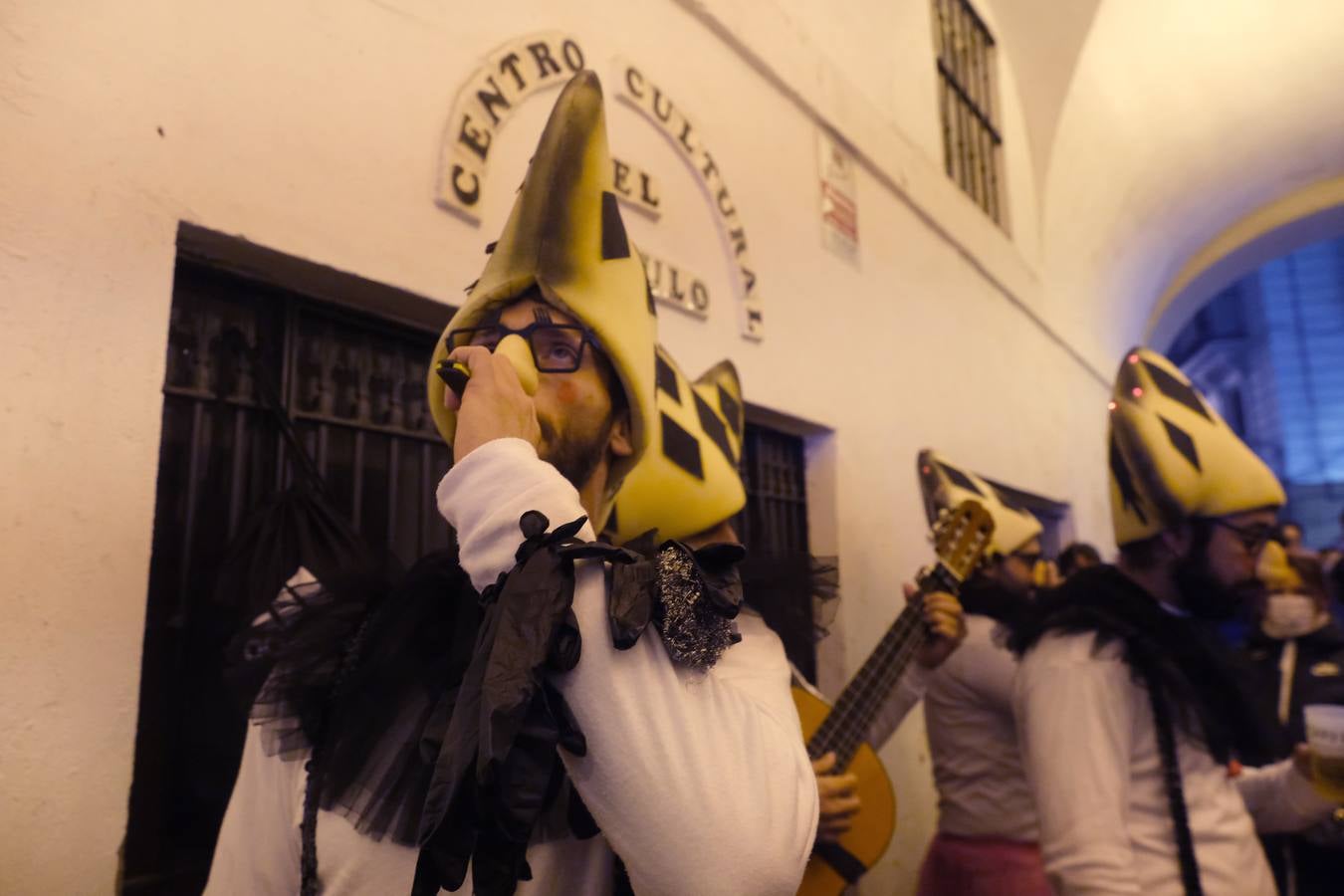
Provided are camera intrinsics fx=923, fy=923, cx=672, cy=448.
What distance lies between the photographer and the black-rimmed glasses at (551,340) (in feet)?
3.88

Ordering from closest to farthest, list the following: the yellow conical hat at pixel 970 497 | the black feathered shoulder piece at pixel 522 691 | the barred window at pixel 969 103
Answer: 1. the black feathered shoulder piece at pixel 522 691
2. the yellow conical hat at pixel 970 497
3. the barred window at pixel 969 103

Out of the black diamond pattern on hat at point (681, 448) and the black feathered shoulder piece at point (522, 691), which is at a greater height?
the black diamond pattern on hat at point (681, 448)

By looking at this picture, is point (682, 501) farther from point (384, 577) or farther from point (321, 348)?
point (321, 348)

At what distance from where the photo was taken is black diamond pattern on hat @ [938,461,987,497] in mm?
3053

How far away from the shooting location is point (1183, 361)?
15984mm

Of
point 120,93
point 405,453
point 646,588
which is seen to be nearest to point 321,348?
point 405,453

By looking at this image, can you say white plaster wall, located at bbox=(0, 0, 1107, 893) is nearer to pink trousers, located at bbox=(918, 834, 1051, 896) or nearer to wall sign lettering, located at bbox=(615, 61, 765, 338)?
wall sign lettering, located at bbox=(615, 61, 765, 338)

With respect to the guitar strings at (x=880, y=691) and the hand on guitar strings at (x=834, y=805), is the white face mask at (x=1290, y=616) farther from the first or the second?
the hand on guitar strings at (x=834, y=805)

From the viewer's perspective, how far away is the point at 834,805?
1.53 m

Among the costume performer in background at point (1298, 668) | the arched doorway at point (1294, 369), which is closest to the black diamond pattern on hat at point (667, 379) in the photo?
the costume performer in background at point (1298, 668)

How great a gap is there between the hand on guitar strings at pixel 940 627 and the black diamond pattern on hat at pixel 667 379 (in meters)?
0.84

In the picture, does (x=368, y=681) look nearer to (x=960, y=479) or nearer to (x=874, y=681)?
(x=874, y=681)

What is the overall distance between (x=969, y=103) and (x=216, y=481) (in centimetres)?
481

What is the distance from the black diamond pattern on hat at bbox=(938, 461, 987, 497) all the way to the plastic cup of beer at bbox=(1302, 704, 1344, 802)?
1305 mm
